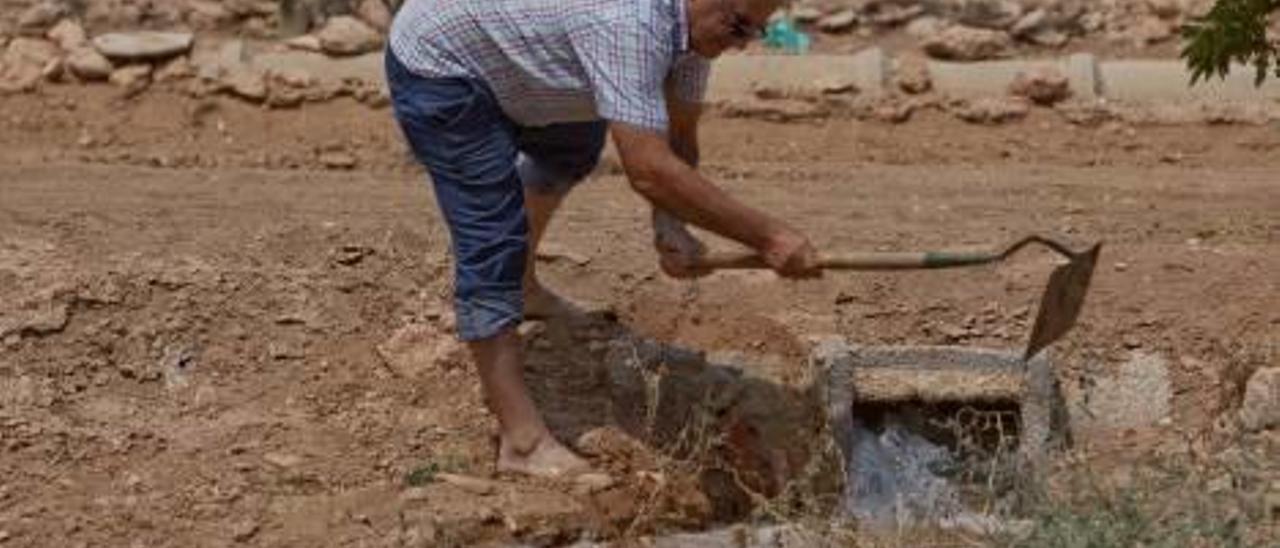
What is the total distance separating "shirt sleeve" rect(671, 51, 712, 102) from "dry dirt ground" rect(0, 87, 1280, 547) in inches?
31.9

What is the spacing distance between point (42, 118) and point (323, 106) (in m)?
0.95

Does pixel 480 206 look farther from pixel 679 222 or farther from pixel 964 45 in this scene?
pixel 964 45

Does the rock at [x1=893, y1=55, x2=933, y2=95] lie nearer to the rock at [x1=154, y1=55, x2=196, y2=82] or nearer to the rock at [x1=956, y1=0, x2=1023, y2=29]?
the rock at [x1=956, y1=0, x2=1023, y2=29]

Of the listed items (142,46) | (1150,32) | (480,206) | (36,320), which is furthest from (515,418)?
(1150,32)

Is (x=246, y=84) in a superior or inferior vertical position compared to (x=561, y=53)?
inferior

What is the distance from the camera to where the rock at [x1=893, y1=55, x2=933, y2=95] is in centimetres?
857

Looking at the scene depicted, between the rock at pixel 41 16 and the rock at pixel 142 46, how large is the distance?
239 mm

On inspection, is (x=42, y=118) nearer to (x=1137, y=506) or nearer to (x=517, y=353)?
(x=517, y=353)

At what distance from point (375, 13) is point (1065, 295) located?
4484 mm

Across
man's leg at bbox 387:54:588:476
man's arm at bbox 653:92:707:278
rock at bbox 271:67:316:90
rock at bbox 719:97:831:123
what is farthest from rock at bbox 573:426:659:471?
rock at bbox 271:67:316:90

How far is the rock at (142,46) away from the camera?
28.8 feet

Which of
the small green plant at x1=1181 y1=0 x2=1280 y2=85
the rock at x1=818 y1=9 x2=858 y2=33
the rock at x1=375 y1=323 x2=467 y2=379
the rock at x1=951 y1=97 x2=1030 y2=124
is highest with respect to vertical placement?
the small green plant at x1=1181 y1=0 x2=1280 y2=85

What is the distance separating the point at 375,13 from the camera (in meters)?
9.26

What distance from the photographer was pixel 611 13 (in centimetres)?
482
